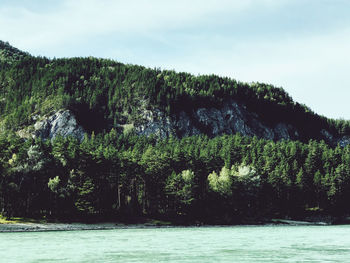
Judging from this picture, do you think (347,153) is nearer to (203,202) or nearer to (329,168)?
(329,168)

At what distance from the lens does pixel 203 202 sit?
13000cm

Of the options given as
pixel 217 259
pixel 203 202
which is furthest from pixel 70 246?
pixel 203 202

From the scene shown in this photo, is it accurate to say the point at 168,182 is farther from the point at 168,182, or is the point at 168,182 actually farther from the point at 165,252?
the point at 165,252

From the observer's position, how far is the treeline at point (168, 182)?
103m

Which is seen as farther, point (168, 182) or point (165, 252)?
point (168, 182)

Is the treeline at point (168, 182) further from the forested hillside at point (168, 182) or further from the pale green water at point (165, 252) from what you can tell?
the pale green water at point (165, 252)

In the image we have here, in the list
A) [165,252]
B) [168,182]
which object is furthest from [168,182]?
[165,252]

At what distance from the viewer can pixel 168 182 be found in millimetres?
123562

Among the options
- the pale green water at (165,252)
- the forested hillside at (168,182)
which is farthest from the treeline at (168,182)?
the pale green water at (165,252)

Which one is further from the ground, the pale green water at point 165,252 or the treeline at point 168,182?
the treeline at point 168,182

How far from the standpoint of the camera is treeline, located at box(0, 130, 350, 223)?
103312mm

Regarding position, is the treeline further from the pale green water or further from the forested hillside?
the pale green water

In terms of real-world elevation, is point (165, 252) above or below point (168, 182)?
below

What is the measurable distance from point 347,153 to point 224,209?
76.3 metres
